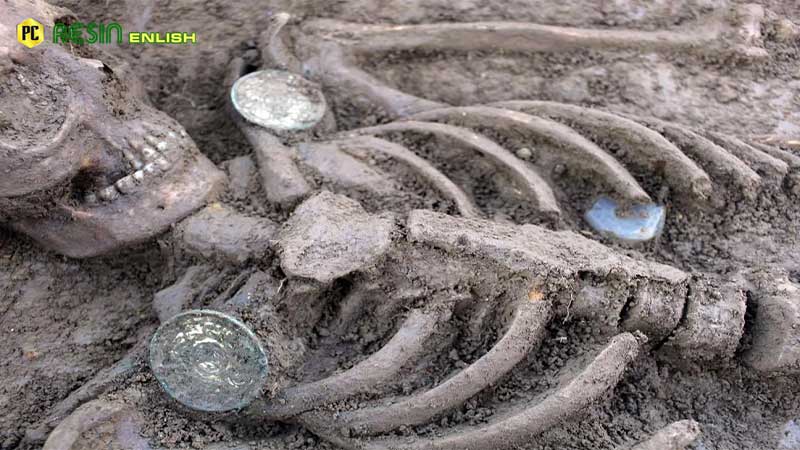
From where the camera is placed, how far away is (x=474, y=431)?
2066mm

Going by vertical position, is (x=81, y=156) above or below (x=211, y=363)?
above

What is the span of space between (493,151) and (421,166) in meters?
0.26

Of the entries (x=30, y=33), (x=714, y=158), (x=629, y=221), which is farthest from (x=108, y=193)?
(x=714, y=158)

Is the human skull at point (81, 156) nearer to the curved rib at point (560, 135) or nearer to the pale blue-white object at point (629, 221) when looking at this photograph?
the curved rib at point (560, 135)

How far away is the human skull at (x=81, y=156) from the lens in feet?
7.67

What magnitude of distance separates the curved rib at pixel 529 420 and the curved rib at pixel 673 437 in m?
0.18

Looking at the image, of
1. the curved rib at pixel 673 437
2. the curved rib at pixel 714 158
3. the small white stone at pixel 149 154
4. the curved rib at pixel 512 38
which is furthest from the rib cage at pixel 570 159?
the curved rib at pixel 673 437

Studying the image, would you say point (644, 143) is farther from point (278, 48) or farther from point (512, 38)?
point (278, 48)

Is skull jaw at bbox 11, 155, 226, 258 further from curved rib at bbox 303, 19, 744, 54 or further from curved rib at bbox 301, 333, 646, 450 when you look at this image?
curved rib at bbox 303, 19, 744, 54

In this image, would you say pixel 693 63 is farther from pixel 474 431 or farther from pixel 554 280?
pixel 474 431

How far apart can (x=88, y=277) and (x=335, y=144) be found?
3.27 ft

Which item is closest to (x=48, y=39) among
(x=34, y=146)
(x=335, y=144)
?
(x=34, y=146)

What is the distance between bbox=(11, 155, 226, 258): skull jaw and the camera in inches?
99.3

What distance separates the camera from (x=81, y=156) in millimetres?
2449
